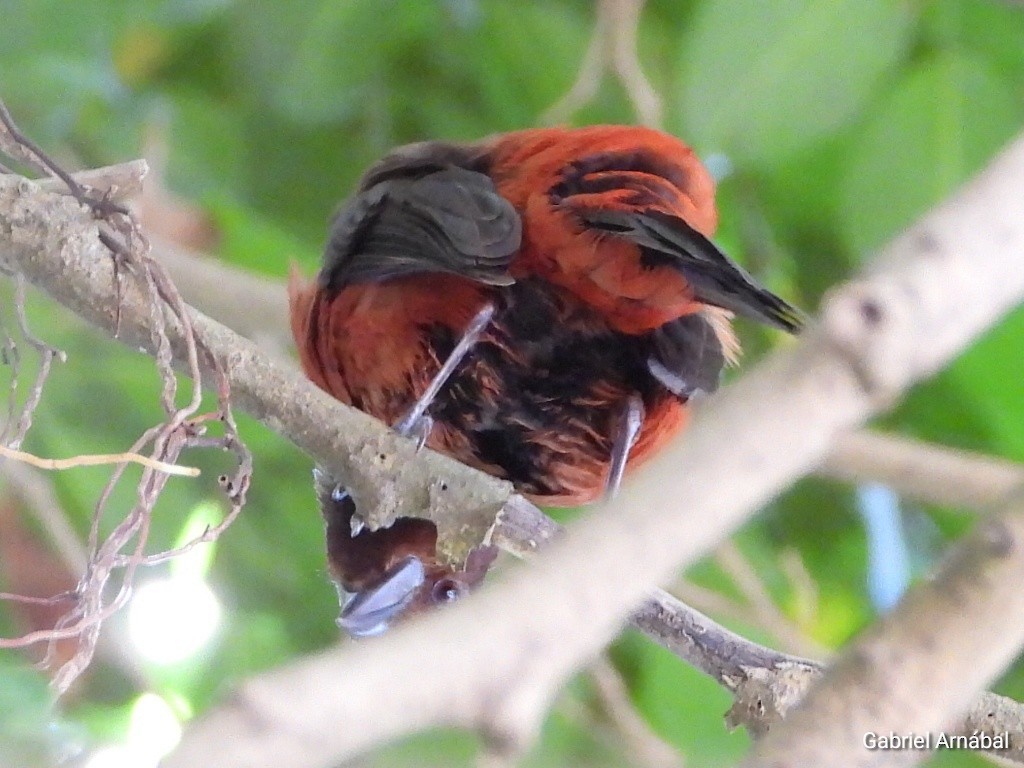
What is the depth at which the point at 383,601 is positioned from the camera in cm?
122

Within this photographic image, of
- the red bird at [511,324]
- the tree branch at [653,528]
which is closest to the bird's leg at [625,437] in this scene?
the red bird at [511,324]

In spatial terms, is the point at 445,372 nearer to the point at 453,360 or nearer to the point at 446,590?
the point at 453,360

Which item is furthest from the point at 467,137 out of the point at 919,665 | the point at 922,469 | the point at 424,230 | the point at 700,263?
the point at 919,665

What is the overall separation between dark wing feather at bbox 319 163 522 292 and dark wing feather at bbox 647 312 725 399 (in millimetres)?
197

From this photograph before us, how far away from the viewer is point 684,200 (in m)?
1.18

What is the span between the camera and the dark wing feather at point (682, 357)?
3.86ft

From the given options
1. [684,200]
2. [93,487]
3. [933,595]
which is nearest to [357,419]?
[684,200]

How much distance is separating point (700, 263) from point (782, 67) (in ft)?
1.81

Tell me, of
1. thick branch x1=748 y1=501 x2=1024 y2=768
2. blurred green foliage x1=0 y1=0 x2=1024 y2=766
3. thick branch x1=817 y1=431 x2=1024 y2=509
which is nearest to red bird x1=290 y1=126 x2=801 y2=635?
blurred green foliage x1=0 y1=0 x2=1024 y2=766

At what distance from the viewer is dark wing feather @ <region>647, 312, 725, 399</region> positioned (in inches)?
46.3

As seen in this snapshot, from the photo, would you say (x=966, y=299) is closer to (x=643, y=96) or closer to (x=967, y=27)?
(x=967, y=27)

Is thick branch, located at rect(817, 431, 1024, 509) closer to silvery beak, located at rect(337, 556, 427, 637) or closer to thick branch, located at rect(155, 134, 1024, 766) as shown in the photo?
silvery beak, located at rect(337, 556, 427, 637)

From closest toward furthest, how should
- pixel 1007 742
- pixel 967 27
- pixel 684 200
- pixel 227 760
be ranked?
pixel 227 760 → pixel 1007 742 → pixel 684 200 → pixel 967 27

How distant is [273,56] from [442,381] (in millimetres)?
728
